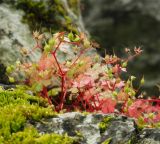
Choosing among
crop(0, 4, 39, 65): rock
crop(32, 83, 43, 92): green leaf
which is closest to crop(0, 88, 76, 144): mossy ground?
crop(32, 83, 43, 92): green leaf

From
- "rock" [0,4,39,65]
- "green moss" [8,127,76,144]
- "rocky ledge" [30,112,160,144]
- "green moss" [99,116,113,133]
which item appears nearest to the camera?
"green moss" [8,127,76,144]

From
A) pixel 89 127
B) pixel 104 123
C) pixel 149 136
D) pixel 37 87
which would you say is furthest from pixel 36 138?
pixel 37 87

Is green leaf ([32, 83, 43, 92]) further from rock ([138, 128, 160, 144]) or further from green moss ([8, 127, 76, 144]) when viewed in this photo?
rock ([138, 128, 160, 144])

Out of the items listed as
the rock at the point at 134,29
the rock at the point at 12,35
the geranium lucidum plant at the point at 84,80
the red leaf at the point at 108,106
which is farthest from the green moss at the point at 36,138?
the rock at the point at 134,29

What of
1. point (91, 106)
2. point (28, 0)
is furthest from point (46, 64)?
point (28, 0)

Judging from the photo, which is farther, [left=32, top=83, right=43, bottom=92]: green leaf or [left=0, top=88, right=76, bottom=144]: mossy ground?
→ [left=32, top=83, right=43, bottom=92]: green leaf

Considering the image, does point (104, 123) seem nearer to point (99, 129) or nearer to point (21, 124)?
point (99, 129)
